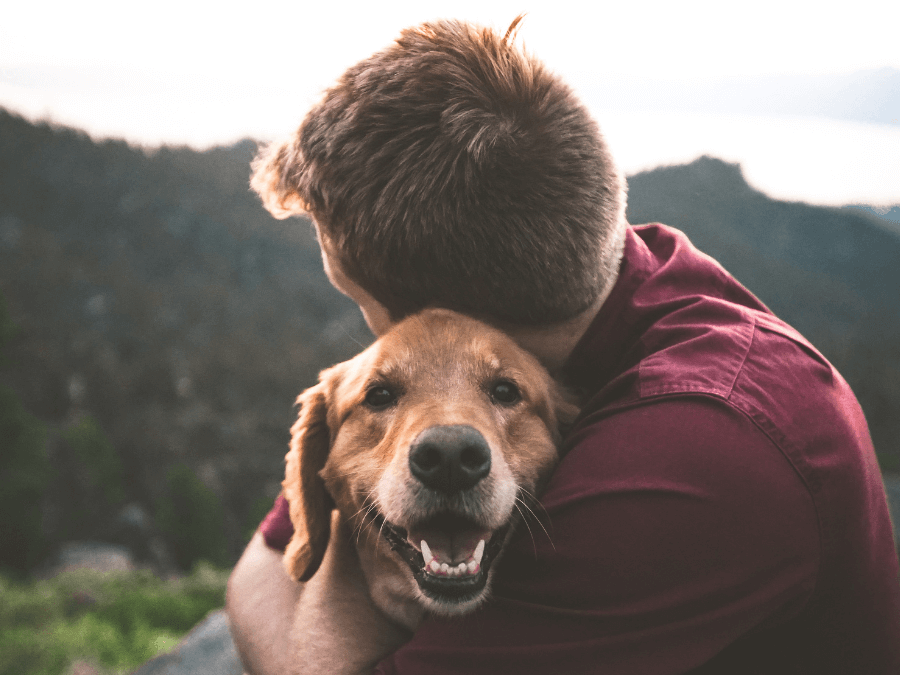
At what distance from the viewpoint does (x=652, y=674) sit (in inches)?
67.6

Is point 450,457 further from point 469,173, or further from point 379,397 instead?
point 469,173

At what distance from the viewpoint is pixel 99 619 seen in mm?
14867

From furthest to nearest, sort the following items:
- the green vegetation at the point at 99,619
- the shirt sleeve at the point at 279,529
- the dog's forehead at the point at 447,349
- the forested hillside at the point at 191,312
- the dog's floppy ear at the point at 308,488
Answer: the forested hillside at the point at 191,312 < the green vegetation at the point at 99,619 < the shirt sleeve at the point at 279,529 < the dog's floppy ear at the point at 308,488 < the dog's forehead at the point at 447,349

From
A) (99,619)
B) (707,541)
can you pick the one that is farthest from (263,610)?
(99,619)

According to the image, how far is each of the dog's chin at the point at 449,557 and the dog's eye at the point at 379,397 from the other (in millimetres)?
487

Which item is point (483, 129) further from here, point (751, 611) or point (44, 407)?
point (44, 407)

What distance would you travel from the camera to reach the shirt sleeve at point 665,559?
1.67m

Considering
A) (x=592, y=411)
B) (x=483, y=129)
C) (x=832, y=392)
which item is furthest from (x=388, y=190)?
(x=832, y=392)

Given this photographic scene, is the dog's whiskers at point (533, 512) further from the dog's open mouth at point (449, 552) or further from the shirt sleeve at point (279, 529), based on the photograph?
the shirt sleeve at point (279, 529)

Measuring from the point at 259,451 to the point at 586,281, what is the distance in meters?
71.4

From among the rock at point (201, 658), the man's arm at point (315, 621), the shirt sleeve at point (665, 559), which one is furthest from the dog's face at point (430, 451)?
the rock at point (201, 658)

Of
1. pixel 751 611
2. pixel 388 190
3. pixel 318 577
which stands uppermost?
pixel 388 190

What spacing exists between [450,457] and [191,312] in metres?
97.2

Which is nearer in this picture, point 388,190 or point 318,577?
point 388,190
